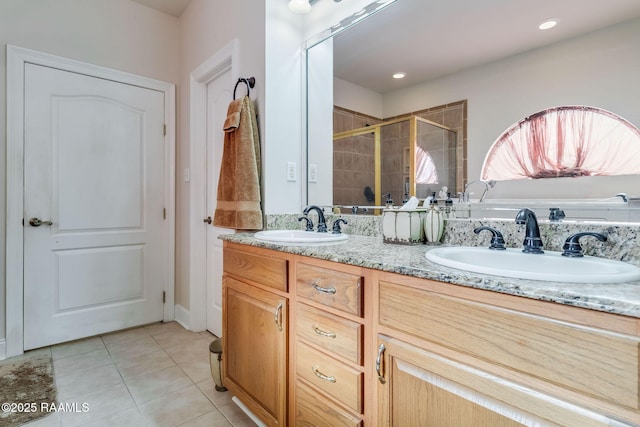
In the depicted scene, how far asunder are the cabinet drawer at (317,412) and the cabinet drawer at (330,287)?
1.03 feet

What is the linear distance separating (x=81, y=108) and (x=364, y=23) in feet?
6.89

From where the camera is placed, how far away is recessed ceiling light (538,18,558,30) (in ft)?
3.54

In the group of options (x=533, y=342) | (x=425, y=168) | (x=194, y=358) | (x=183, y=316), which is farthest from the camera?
(x=183, y=316)

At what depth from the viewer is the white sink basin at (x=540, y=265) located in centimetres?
64

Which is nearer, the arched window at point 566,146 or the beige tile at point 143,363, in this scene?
the arched window at point 566,146

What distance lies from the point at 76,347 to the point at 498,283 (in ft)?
8.96

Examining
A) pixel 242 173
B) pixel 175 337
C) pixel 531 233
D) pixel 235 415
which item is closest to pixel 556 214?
pixel 531 233

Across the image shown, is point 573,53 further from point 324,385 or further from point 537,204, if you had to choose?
point 324,385

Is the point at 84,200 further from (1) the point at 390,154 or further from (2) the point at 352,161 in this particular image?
(1) the point at 390,154

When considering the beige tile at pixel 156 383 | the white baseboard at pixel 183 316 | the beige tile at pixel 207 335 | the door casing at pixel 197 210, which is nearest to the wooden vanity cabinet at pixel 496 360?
the beige tile at pixel 156 383

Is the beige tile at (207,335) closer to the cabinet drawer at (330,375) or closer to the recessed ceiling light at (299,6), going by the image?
the cabinet drawer at (330,375)

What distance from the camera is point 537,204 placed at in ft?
3.57

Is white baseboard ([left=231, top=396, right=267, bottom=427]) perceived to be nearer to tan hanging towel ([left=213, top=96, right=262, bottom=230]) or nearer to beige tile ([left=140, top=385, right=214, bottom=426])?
beige tile ([left=140, top=385, right=214, bottom=426])

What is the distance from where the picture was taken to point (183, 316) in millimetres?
2645
